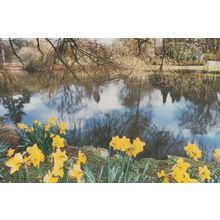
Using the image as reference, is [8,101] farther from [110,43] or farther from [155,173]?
[155,173]

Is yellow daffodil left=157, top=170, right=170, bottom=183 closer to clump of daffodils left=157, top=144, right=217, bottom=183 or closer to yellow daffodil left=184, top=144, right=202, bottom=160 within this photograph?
clump of daffodils left=157, top=144, right=217, bottom=183

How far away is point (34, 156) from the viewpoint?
13.1 feet

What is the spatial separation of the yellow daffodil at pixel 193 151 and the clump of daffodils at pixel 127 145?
0.45 m

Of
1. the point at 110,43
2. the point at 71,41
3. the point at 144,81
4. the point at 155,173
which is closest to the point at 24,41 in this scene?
the point at 71,41

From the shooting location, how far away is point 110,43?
4148 millimetres

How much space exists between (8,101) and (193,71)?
1.88 meters

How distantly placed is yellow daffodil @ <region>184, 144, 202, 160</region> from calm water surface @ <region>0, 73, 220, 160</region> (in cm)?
6

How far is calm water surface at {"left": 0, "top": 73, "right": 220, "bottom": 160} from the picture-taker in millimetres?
4168

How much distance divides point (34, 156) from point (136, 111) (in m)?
1.09

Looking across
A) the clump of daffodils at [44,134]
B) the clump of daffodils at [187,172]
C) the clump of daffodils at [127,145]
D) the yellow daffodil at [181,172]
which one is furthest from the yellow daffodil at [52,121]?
the yellow daffodil at [181,172]

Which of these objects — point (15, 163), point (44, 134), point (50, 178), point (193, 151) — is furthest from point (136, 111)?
point (15, 163)

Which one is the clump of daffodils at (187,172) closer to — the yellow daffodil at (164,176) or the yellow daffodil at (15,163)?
the yellow daffodil at (164,176)
